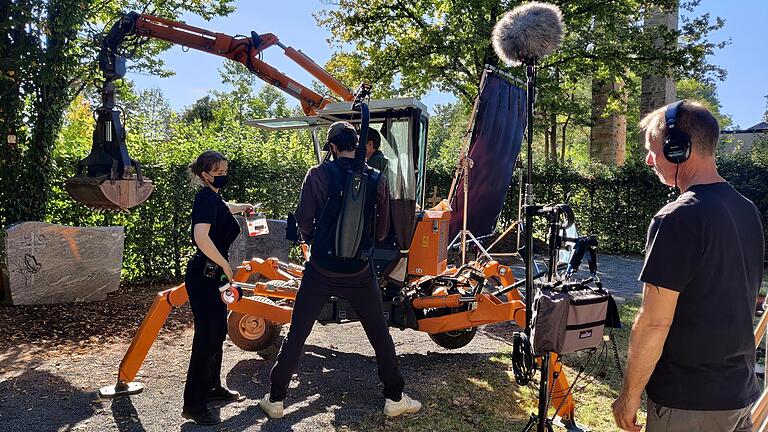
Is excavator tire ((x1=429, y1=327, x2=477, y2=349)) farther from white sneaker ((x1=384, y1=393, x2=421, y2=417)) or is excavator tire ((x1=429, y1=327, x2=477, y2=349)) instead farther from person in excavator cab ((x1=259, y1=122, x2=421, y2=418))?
person in excavator cab ((x1=259, y1=122, x2=421, y2=418))

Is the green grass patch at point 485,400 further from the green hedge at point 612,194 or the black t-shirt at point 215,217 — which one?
the green hedge at point 612,194

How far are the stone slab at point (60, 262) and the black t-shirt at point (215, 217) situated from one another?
4790mm

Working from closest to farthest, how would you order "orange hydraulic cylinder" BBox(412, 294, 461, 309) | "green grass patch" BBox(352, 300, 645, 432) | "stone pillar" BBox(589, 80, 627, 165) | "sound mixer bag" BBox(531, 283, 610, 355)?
"sound mixer bag" BBox(531, 283, 610, 355) < "green grass patch" BBox(352, 300, 645, 432) < "orange hydraulic cylinder" BBox(412, 294, 461, 309) < "stone pillar" BBox(589, 80, 627, 165)

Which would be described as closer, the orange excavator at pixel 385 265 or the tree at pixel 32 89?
the orange excavator at pixel 385 265

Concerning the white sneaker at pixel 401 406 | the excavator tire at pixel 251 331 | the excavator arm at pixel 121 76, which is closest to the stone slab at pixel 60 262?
the excavator arm at pixel 121 76

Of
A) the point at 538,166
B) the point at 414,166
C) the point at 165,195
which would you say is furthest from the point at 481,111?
the point at 538,166

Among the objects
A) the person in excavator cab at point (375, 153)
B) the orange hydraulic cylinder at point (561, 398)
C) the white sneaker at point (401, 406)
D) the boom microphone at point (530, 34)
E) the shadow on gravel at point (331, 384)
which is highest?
the boom microphone at point (530, 34)

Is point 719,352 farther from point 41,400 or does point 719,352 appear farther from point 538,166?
point 538,166

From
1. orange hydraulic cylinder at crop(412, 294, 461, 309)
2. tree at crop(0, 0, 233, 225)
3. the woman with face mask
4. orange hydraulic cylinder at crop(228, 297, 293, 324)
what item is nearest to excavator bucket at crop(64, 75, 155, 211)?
the woman with face mask

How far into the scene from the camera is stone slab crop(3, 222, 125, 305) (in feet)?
25.0

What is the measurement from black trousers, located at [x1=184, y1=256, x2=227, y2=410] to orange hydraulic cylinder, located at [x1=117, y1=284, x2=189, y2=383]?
0.53 metres

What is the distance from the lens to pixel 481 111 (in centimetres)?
640

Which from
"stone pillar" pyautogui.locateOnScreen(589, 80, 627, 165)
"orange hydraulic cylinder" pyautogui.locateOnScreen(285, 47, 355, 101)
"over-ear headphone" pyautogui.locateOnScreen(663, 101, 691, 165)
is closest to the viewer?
"over-ear headphone" pyautogui.locateOnScreen(663, 101, 691, 165)

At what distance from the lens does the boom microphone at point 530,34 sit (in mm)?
3996
